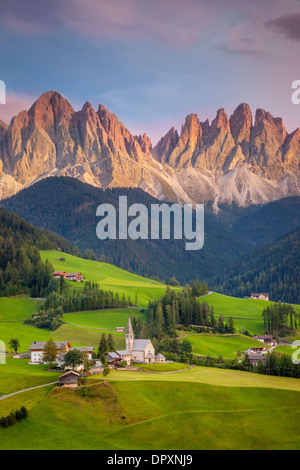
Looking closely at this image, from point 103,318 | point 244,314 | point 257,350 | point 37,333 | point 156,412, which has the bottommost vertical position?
point 156,412

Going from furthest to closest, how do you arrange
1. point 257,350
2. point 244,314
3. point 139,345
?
point 244,314 → point 257,350 → point 139,345

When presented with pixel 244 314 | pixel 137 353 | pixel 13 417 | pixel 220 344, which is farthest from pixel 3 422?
pixel 244 314

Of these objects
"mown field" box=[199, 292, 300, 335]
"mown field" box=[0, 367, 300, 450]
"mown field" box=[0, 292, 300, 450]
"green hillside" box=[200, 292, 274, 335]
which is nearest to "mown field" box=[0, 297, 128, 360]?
"mown field" box=[0, 292, 300, 450]

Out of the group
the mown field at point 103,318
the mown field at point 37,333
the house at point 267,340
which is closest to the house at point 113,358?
the mown field at point 37,333

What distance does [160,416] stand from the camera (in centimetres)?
6806

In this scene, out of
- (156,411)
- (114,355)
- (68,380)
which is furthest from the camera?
(114,355)

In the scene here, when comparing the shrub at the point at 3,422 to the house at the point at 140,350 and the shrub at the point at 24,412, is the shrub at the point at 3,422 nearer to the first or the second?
the shrub at the point at 24,412

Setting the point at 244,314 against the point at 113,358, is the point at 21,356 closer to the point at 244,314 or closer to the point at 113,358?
the point at 113,358

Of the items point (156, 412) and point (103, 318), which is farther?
point (103, 318)

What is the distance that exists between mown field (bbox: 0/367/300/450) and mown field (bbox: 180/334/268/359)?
4520 cm

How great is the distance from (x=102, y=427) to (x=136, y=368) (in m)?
34.8

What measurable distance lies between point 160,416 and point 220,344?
75.2m

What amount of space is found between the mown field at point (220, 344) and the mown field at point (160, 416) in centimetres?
4520
